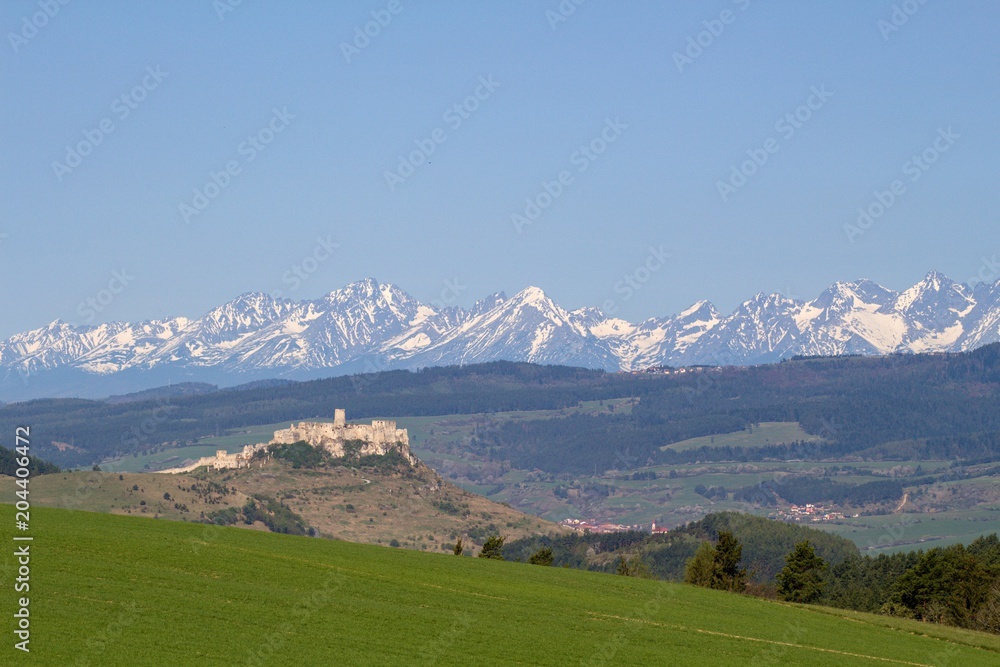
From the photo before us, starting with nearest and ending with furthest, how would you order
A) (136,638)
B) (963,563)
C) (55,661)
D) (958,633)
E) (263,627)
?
(55,661) → (136,638) → (263,627) → (958,633) → (963,563)

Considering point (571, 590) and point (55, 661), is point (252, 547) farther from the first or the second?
point (55, 661)

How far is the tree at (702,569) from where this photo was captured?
4222 inches

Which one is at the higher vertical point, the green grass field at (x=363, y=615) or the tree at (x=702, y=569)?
the green grass field at (x=363, y=615)

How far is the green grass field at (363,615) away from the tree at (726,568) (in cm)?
2579

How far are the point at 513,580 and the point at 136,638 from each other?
3384 cm

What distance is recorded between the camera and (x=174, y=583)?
5578 cm

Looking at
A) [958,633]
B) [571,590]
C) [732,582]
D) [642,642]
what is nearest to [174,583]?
[642,642]

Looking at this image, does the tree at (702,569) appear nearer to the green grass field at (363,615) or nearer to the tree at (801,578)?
the tree at (801,578)

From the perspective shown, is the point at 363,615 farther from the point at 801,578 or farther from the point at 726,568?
the point at 801,578

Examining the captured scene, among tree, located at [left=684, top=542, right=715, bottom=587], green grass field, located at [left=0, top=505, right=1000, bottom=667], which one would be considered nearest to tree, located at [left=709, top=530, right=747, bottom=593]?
tree, located at [left=684, top=542, right=715, bottom=587]

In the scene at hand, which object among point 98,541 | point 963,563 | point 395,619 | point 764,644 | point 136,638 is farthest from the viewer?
point 963,563

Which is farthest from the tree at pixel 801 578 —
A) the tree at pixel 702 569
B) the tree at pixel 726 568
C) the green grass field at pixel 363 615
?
the green grass field at pixel 363 615

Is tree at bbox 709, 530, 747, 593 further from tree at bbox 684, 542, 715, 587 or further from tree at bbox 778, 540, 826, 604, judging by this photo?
tree at bbox 778, 540, 826, 604

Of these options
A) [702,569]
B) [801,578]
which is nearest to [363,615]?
[702,569]
